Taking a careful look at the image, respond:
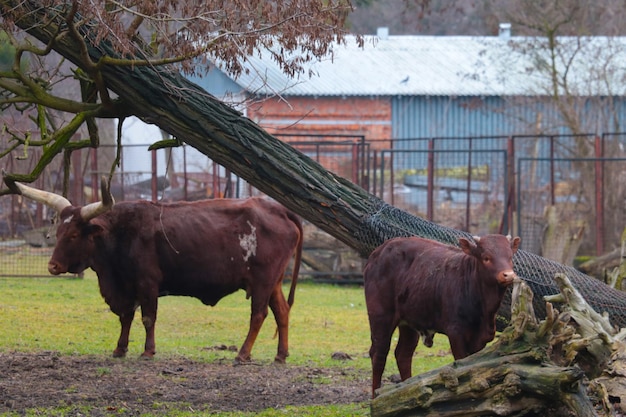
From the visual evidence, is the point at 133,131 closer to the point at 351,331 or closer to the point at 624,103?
the point at 624,103

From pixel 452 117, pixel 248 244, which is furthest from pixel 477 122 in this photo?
pixel 248 244

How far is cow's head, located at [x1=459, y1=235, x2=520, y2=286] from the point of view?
7492 millimetres

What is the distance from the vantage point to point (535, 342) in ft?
21.5

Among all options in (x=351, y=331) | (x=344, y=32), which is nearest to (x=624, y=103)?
(x=351, y=331)

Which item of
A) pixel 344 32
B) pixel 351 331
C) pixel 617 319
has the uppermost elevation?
pixel 344 32

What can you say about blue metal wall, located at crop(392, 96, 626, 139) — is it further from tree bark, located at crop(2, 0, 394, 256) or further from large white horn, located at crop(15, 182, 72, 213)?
tree bark, located at crop(2, 0, 394, 256)

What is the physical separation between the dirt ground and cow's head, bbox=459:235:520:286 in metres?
2.08

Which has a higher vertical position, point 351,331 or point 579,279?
point 579,279

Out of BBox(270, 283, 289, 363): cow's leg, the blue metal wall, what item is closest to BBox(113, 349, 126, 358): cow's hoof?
BBox(270, 283, 289, 363): cow's leg

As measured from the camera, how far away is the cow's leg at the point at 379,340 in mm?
8430

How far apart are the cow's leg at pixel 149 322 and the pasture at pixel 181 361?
0.14m

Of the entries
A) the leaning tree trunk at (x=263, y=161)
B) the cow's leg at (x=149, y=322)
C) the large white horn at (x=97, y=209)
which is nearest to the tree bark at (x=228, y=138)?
the leaning tree trunk at (x=263, y=161)

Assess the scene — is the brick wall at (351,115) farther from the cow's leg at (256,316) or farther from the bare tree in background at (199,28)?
the bare tree in background at (199,28)

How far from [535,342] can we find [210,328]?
8591 millimetres
